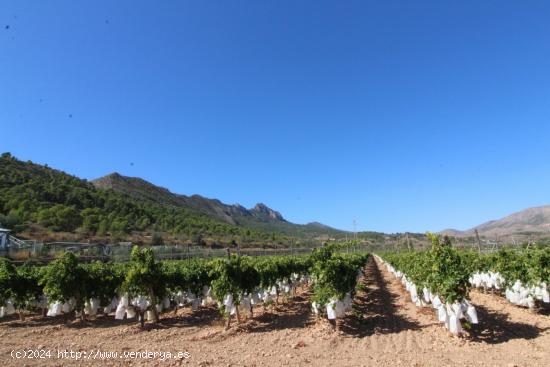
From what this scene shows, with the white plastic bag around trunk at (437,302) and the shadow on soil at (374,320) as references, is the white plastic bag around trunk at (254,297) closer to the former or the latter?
the shadow on soil at (374,320)

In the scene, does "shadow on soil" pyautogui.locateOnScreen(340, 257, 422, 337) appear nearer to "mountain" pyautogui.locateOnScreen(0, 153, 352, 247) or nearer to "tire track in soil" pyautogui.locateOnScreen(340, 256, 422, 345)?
"tire track in soil" pyautogui.locateOnScreen(340, 256, 422, 345)

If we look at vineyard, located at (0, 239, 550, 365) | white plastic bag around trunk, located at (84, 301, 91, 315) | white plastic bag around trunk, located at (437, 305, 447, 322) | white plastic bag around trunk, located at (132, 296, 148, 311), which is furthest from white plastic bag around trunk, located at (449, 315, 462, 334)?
white plastic bag around trunk, located at (84, 301, 91, 315)

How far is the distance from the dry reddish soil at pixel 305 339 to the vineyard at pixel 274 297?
0.08m

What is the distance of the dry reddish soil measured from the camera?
22.7ft

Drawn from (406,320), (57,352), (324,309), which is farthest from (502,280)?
(57,352)

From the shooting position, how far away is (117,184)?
87500 mm

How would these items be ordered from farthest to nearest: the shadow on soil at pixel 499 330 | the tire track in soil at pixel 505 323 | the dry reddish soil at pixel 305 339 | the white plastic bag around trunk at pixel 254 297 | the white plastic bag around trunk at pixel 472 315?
the white plastic bag around trunk at pixel 254 297 < the tire track in soil at pixel 505 323 < the shadow on soil at pixel 499 330 < the white plastic bag around trunk at pixel 472 315 < the dry reddish soil at pixel 305 339

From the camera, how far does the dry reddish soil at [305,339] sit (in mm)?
6926

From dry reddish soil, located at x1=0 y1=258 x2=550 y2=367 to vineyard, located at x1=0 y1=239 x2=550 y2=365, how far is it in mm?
75

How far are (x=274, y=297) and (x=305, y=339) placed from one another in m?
5.27

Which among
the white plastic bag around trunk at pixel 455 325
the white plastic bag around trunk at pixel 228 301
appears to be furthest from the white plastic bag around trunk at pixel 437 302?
the white plastic bag around trunk at pixel 228 301

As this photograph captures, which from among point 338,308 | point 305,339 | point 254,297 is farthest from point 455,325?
point 254,297

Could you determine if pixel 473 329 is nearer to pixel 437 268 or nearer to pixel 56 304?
pixel 437 268

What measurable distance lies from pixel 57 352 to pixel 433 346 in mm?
7885
